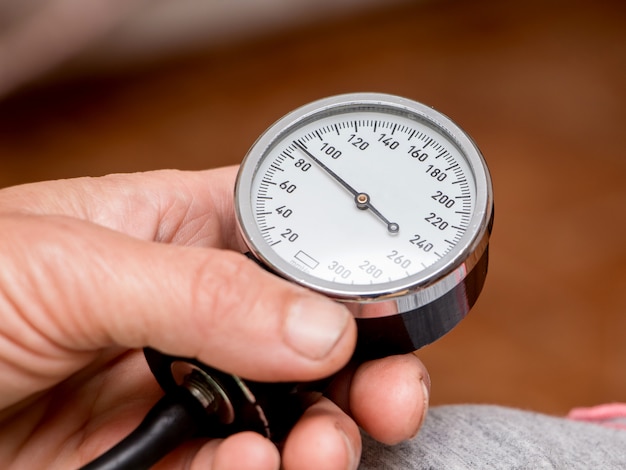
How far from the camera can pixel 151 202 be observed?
41.7 inches

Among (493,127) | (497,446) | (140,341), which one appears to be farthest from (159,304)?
(493,127)

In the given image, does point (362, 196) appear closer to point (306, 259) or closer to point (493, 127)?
point (306, 259)

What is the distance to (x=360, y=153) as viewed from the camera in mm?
970

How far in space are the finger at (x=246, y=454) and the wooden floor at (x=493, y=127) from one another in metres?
0.86

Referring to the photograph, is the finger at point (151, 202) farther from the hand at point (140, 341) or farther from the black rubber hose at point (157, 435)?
the black rubber hose at point (157, 435)

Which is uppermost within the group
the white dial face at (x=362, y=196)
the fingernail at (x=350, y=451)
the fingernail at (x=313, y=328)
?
the white dial face at (x=362, y=196)

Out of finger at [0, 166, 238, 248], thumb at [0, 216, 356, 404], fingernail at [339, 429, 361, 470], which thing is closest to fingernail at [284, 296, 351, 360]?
thumb at [0, 216, 356, 404]

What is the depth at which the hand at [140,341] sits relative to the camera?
0.77m

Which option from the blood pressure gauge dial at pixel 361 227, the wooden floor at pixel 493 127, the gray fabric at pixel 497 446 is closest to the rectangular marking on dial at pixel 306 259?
the blood pressure gauge dial at pixel 361 227

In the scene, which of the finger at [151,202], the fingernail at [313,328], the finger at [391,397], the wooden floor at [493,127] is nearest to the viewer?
the fingernail at [313,328]

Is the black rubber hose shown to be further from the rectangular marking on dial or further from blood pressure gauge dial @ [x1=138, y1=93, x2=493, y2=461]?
the rectangular marking on dial

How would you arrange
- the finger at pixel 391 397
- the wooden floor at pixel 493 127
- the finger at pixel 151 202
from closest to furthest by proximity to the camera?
the finger at pixel 391 397, the finger at pixel 151 202, the wooden floor at pixel 493 127

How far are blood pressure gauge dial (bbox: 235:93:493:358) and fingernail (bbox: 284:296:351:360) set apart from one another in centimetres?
7

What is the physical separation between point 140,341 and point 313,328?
0.17 m
